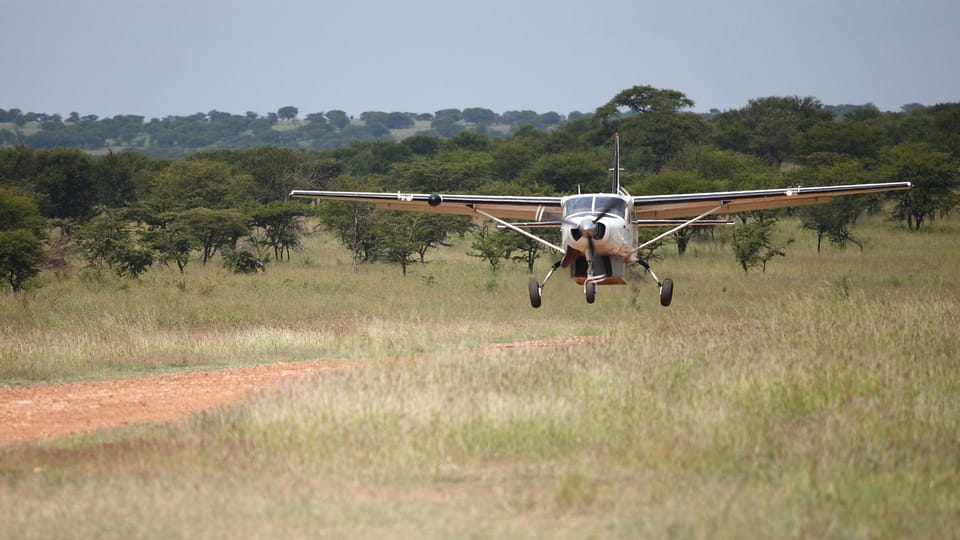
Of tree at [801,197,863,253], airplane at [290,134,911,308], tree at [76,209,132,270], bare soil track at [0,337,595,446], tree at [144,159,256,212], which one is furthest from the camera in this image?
tree at [144,159,256,212]

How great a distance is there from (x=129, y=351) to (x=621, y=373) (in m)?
9.19

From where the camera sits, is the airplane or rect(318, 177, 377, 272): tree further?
rect(318, 177, 377, 272): tree

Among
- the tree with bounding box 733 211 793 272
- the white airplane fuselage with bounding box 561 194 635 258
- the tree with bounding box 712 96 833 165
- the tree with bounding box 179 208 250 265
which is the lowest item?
the tree with bounding box 733 211 793 272

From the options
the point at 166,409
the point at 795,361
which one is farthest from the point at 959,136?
the point at 166,409

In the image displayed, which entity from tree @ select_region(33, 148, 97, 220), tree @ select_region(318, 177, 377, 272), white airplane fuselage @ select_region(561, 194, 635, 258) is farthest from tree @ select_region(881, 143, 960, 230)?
tree @ select_region(33, 148, 97, 220)

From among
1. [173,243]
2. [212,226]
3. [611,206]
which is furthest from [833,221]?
[611,206]

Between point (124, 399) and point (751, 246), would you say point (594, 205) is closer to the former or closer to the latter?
point (124, 399)

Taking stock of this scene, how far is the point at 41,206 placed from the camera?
55.5 metres

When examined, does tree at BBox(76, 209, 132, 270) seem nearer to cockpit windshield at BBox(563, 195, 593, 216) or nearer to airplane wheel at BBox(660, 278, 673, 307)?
airplane wheel at BBox(660, 278, 673, 307)

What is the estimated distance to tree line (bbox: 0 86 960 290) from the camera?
127 feet

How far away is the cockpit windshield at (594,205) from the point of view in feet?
70.0

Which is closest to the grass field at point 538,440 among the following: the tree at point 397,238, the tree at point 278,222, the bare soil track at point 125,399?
the bare soil track at point 125,399

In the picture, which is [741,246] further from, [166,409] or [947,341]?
[166,409]

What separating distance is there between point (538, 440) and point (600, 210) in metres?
10.7
